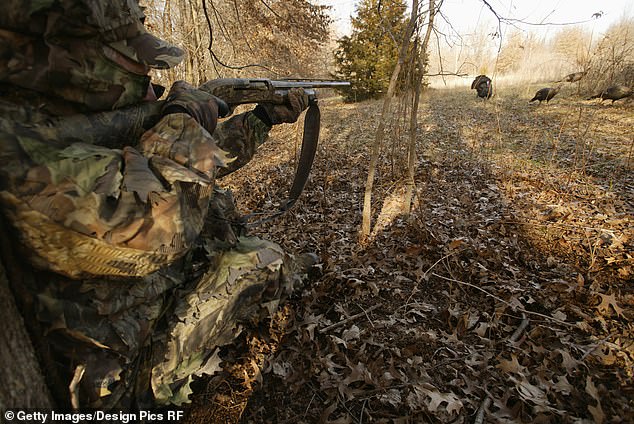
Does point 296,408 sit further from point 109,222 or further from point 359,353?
point 109,222

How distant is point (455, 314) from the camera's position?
8.55ft

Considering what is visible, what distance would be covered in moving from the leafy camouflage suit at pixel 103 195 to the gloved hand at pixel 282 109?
89cm

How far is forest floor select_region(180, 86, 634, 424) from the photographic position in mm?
1998

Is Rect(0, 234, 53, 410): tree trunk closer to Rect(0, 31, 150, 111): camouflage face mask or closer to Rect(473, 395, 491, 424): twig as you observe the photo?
Rect(0, 31, 150, 111): camouflage face mask

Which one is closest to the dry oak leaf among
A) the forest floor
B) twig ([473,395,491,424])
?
the forest floor

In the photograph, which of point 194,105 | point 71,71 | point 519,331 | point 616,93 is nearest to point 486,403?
point 519,331

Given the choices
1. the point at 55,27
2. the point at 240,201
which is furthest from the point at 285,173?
the point at 55,27

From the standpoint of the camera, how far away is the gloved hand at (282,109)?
2896 millimetres

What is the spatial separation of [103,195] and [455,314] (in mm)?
2519

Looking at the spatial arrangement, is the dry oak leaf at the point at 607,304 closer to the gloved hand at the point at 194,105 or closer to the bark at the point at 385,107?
the bark at the point at 385,107

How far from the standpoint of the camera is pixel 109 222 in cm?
133

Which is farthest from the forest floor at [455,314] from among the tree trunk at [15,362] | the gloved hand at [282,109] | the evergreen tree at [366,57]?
the evergreen tree at [366,57]

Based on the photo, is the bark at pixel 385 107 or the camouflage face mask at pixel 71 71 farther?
the bark at pixel 385 107

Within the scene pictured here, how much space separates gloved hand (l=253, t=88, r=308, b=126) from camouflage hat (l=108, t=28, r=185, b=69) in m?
1.16
